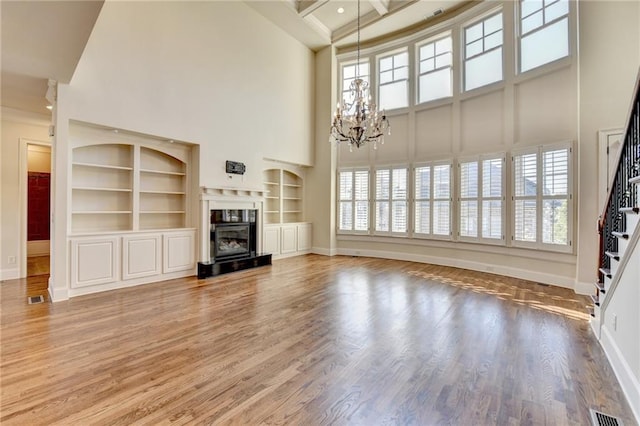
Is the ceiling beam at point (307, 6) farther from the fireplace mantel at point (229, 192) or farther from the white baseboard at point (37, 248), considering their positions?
the white baseboard at point (37, 248)

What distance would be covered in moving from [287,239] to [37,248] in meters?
6.42

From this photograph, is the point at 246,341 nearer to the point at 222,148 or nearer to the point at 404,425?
the point at 404,425

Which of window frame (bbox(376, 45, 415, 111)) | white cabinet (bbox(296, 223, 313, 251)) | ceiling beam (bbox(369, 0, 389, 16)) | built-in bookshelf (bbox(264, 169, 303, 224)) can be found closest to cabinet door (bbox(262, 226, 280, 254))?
built-in bookshelf (bbox(264, 169, 303, 224))

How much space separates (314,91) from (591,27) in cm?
607

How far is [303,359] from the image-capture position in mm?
2629

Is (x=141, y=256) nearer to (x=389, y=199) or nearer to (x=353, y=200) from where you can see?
(x=353, y=200)

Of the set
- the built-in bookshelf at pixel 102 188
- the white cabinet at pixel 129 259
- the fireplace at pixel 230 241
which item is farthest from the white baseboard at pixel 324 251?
the built-in bookshelf at pixel 102 188

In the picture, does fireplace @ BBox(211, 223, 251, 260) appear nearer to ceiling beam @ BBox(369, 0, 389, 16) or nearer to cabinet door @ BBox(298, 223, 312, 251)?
cabinet door @ BBox(298, 223, 312, 251)

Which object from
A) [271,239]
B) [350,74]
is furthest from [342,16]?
[271,239]

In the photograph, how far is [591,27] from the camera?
4.66 meters

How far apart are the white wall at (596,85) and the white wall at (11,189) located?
9.52m

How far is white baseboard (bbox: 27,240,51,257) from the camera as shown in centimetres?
758

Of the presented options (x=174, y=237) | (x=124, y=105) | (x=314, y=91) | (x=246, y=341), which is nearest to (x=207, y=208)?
(x=174, y=237)

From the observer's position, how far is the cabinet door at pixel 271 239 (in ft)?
24.7
